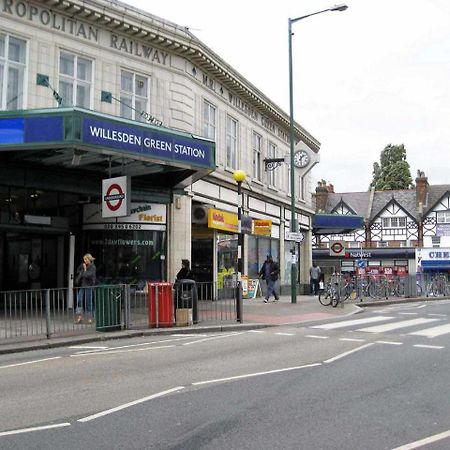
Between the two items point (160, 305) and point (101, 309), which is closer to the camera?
point (101, 309)

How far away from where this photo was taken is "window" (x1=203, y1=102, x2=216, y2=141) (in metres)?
22.5

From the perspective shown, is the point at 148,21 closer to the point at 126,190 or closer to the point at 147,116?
the point at 147,116

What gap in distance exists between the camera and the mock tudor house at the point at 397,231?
5969 cm

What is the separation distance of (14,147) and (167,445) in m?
10.5

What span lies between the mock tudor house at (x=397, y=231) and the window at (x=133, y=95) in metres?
42.0

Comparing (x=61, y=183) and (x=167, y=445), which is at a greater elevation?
(x=61, y=183)

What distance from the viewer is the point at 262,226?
25.7 metres

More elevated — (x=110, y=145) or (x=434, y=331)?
(x=110, y=145)

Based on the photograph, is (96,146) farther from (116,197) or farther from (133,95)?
(133,95)

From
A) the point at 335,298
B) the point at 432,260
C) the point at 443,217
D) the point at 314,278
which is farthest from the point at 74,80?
the point at 443,217

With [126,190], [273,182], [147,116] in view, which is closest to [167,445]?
[126,190]

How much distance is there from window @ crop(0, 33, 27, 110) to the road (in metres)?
8.25

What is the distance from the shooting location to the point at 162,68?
1981 centimetres

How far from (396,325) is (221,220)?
9490mm
